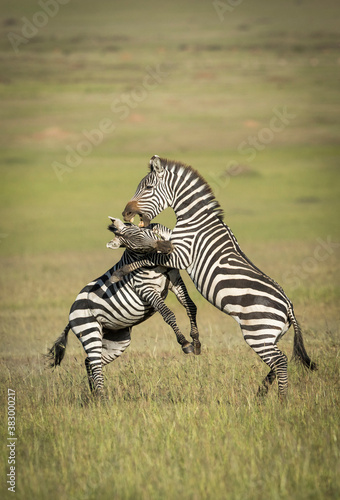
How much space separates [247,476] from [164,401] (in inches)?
88.5

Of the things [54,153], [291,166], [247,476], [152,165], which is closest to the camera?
[247,476]

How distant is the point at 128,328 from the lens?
8367mm

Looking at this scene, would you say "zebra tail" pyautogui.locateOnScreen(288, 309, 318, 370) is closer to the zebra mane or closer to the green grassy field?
the green grassy field

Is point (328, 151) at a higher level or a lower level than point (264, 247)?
higher

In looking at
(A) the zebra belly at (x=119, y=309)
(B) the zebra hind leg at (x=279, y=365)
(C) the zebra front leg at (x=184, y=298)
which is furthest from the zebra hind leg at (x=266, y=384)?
(A) the zebra belly at (x=119, y=309)

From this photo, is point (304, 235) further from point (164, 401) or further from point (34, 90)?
point (34, 90)

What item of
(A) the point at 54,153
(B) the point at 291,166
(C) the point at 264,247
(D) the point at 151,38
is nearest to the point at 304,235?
(C) the point at 264,247

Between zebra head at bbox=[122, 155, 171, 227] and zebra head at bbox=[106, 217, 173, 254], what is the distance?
132mm

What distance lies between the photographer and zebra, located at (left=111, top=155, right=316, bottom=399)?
7031 mm

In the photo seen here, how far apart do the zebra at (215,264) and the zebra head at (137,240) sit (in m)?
0.13

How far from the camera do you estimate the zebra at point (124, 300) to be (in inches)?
303

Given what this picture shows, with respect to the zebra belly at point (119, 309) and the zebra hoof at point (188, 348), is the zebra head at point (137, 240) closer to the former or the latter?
the zebra belly at point (119, 309)

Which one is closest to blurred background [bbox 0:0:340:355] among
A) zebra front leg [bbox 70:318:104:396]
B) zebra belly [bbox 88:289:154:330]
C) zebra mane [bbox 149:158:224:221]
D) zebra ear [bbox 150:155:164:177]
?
zebra front leg [bbox 70:318:104:396]

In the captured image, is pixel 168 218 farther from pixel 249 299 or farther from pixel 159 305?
pixel 249 299
